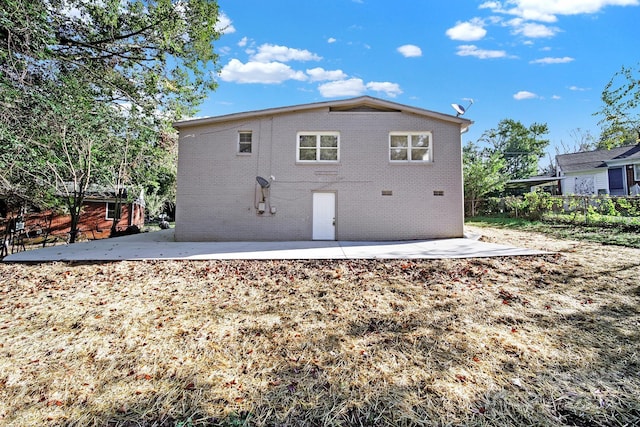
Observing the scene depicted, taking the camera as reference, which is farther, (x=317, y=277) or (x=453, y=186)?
(x=453, y=186)

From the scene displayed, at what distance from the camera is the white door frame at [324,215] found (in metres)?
10.5

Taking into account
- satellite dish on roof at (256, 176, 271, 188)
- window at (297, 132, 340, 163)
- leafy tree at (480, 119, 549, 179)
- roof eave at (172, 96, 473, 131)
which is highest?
leafy tree at (480, 119, 549, 179)

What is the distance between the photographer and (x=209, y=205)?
10492 mm

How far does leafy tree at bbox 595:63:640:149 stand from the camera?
28.3 feet

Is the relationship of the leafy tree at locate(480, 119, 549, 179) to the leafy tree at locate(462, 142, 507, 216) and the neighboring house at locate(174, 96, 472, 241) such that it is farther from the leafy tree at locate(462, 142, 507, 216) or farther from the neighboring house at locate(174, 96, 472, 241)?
the neighboring house at locate(174, 96, 472, 241)

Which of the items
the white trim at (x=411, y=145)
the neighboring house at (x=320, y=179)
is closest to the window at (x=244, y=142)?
the neighboring house at (x=320, y=179)

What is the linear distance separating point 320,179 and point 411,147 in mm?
3703

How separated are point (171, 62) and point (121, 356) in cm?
984

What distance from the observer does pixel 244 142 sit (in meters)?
10.7

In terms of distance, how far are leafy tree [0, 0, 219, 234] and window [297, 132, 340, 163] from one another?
4.43 metres

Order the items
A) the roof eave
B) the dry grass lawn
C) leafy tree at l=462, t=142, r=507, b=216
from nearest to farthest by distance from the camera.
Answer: the dry grass lawn < the roof eave < leafy tree at l=462, t=142, r=507, b=216

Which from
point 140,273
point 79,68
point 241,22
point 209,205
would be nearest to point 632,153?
point 241,22

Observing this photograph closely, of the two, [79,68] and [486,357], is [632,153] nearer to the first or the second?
[486,357]

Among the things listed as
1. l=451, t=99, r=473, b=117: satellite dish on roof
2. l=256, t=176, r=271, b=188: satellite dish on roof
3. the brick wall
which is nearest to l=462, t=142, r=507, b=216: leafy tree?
l=451, t=99, r=473, b=117: satellite dish on roof
